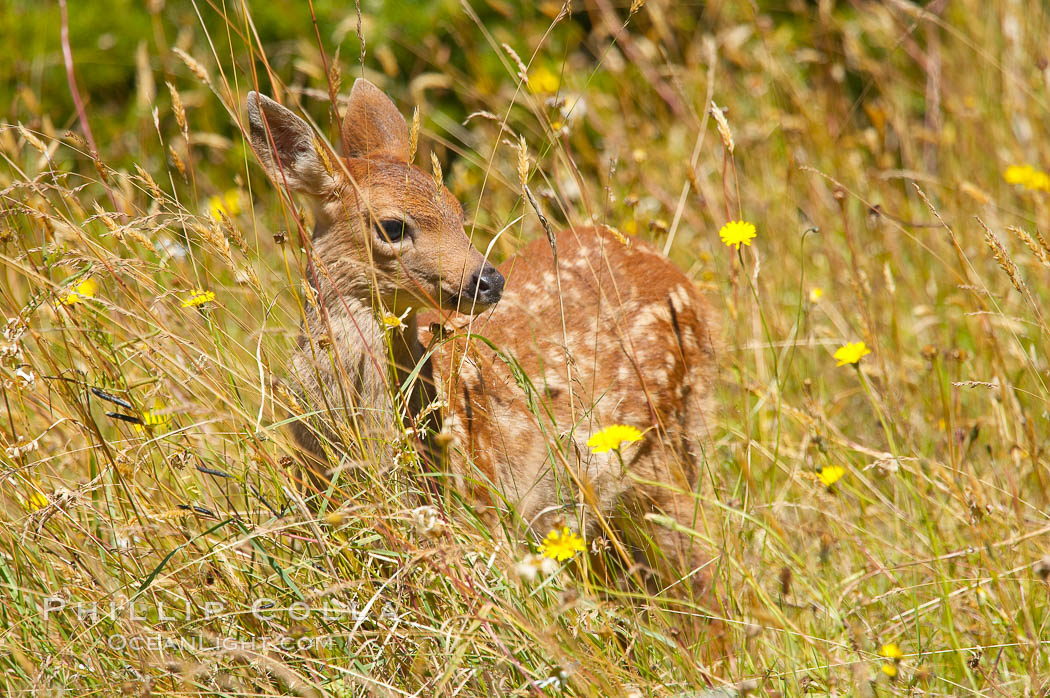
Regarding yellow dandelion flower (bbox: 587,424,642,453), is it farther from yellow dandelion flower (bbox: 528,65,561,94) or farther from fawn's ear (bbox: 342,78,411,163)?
yellow dandelion flower (bbox: 528,65,561,94)

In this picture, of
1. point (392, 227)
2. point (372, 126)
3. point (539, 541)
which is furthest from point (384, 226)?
point (539, 541)

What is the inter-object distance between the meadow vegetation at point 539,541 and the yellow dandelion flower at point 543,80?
0.03 metres

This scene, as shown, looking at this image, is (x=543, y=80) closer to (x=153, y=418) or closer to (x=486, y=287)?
(x=486, y=287)

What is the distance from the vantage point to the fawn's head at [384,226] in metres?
2.64

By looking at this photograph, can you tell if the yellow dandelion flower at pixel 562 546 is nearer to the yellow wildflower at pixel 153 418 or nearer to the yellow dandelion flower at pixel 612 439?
the yellow dandelion flower at pixel 612 439

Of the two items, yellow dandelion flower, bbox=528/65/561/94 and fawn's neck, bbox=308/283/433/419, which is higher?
yellow dandelion flower, bbox=528/65/561/94

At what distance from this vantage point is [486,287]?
2615mm

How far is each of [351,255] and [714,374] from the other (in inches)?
52.0

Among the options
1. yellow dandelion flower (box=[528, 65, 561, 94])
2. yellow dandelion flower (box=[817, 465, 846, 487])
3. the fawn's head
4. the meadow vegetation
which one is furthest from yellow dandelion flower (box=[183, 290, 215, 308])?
yellow dandelion flower (box=[528, 65, 561, 94])

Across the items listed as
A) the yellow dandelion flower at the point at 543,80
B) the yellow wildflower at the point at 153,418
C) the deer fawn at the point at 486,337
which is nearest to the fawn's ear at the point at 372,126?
the deer fawn at the point at 486,337

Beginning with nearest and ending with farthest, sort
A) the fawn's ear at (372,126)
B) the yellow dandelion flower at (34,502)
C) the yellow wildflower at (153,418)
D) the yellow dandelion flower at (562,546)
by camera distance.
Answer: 1. the yellow dandelion flower at (562,546)
2. the yellow wildflower at (153,418)
3. the yellow dandelion flower at (34,502)
4. the fawn's ear at (372,126)

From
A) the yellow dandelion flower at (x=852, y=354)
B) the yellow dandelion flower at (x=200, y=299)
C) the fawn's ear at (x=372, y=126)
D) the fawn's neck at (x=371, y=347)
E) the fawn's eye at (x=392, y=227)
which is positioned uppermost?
the fawn's ear at (x=372, y=126)

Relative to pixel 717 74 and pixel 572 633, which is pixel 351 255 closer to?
pixel 572 633

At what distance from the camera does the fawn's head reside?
8.67 ft
